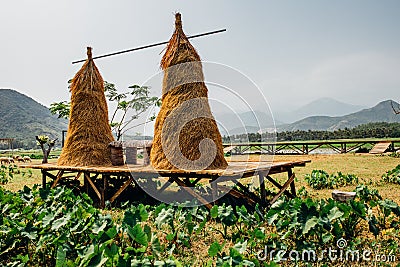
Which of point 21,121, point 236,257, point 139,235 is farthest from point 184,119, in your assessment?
point 21,121

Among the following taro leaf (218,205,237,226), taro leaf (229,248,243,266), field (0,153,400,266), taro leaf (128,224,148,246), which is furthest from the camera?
taro leaf (218,205,237,226)

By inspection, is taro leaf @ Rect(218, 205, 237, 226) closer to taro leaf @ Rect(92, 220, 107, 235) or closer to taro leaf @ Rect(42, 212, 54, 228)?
taro leaf @ Rect(92, 220, 107, 235)

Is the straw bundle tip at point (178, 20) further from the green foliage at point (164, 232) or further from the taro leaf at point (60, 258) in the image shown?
the taro leaf at point (60, 258)

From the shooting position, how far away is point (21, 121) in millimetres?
118188

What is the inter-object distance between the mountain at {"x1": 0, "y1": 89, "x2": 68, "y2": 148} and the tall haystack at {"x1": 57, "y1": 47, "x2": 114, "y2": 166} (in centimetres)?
8461

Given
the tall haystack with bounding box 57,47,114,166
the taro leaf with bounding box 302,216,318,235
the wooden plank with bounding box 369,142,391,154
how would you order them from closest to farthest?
the taro leaf with bounding box 302,216,318,235 < the tall haystack with bounding box 57,47,114,166 < the wooden plank with bounding box 369,142,391,154

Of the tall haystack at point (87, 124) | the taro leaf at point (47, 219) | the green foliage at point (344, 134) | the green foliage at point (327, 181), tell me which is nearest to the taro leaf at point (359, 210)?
the taro leaf at point (47, 219)

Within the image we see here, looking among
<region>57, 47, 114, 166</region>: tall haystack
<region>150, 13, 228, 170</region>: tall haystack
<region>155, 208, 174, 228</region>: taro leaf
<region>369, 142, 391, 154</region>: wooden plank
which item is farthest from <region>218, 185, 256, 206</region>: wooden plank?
<region>369, 142, 391, 154</region>: wooden plank

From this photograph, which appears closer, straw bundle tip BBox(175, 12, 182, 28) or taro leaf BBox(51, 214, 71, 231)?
taro leaf BBox(51, 214, 71, 231)

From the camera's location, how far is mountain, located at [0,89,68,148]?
103m

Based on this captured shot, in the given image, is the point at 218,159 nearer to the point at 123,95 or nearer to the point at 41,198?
the point at 41,198

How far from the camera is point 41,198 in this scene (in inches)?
247

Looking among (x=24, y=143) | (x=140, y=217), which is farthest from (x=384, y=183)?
(x=24, y=143)

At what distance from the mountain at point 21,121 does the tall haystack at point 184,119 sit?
87402 mm
